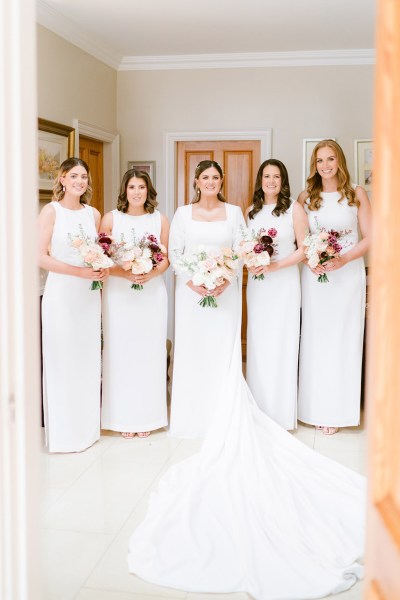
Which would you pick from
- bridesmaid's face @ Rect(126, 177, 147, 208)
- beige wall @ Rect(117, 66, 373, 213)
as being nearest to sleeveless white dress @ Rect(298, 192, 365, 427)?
bridesmaid's face @ Rect(126, 177, 147, 208)

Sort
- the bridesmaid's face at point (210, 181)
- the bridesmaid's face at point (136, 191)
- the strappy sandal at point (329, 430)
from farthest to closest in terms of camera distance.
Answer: the strappy sandal at point (329, 430) < the bridesmaid's face at point (210, 181) < the bridesmaid's face at point (136, 191)

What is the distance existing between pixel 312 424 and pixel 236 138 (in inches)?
127

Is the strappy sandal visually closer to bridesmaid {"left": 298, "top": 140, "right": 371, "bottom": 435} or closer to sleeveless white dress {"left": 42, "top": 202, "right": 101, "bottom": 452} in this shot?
bridesmaid {"left": 298, "top": 140, "right": 371, "bottom": 435}

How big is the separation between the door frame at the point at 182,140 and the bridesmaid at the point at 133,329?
7.78ft

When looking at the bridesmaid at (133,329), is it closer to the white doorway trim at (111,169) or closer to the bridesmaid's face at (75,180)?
the bridesmaid's face at (75,180)

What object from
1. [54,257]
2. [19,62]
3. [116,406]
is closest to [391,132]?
[19,62]

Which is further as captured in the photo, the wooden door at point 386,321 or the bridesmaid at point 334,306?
the bridesmaid at point 334,306

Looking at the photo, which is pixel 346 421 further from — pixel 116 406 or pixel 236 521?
pixel 236 521

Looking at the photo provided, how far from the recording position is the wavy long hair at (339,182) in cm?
464

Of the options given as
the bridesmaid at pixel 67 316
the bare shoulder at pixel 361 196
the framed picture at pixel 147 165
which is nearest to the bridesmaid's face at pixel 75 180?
the bridesmaid at pixel 67 316

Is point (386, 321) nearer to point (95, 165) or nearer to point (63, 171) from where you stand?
point (63, 171)

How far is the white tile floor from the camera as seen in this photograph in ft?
8.73

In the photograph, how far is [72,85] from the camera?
19.8 feet

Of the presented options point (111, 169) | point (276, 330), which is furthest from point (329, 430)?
point (111, 169)
